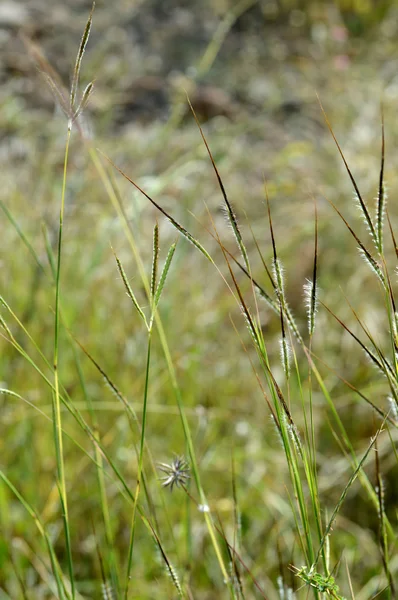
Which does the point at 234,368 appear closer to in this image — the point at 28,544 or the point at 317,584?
Result: the point at 28,544

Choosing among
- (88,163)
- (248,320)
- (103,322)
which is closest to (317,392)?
(103,322)

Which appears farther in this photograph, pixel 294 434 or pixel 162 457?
pixel 162 457

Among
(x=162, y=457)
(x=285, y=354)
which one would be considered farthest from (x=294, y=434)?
(x=162, y=457)

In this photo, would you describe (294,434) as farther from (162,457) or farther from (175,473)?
(162,457)

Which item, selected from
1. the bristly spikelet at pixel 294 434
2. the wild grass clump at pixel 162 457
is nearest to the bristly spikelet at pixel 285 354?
the bristly spikelet at pixel 294 434

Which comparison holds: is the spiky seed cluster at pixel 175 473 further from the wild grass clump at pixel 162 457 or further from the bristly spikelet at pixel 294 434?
the wild grass clump at pixel 162 457

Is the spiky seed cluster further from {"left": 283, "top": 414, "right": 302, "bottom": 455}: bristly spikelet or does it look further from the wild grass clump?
the wild grass clump

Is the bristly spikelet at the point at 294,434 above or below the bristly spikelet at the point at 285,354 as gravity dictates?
below

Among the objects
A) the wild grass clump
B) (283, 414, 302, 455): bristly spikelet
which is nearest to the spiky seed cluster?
(283, 414, 302, 455): bristly spikelet

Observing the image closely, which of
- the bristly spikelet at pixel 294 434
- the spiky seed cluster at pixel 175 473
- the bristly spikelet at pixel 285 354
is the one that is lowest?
the spiky seed cluster at pixel 175 473

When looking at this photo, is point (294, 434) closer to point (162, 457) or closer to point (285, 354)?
point (285, 354)

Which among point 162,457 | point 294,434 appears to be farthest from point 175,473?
point 162,457
